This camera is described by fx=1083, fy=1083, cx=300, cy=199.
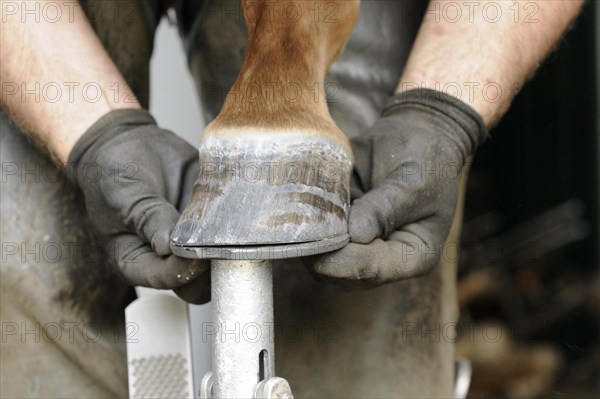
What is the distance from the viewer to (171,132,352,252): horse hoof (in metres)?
0.89

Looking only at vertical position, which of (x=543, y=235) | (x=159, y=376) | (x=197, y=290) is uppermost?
(x=197, y=290)

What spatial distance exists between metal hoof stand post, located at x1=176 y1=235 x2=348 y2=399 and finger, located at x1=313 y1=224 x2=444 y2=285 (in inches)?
0.8

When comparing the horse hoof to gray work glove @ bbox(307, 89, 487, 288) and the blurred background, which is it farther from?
the blurred background

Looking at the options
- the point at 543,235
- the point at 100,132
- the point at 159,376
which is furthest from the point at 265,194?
the point at 543,235

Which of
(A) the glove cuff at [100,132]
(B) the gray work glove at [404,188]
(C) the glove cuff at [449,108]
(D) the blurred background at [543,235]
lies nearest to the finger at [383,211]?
(B) the gray work glove at [404,188]

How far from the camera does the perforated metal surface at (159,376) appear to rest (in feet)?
3.82

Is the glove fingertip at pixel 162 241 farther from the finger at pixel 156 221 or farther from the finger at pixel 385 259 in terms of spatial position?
the finger at pixel 385 259

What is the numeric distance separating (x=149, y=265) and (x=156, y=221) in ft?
0.14

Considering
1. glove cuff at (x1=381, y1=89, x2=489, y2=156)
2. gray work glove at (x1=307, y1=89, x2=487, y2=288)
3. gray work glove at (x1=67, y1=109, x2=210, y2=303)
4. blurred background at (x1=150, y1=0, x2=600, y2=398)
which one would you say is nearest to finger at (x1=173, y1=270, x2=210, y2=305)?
gray work glove at (x1=67, y1=109, x2=210, y2=303)

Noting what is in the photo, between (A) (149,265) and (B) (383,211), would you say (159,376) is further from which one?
(B) (383,211)

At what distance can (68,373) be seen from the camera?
1.24 m

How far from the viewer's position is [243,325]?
91 centimetres

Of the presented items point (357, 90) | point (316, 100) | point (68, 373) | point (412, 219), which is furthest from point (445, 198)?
point (68, 373)

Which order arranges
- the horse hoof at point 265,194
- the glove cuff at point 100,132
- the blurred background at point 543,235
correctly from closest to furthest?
the horse hoof at point 265,194
the glove cuff at point 100,132
the blurred background at point 543,235
